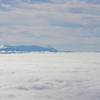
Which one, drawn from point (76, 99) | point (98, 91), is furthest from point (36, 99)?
point (98, 91)

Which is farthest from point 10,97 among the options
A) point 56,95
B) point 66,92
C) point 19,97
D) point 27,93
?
point 66,92

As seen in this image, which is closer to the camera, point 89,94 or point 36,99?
point 36,99

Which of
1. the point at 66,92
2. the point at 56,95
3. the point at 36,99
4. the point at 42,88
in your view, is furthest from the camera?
the point at 42,88

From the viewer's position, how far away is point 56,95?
517 cm

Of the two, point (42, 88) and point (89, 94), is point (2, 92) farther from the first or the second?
point (89, 94)

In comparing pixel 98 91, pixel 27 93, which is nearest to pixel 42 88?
pixel 27 93

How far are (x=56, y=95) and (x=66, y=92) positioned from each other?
47 centimetres

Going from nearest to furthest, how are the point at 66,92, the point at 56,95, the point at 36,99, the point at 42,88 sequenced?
the point at 36,99
the point at 56,95
the point at 66,92
the point at 42,88

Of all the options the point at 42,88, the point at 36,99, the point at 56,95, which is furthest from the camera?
the point at 42,88

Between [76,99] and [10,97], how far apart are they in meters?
1.83

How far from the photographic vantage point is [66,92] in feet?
18.1

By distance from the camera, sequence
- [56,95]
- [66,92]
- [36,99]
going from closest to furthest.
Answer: [36,99] < [56,95] < [66,92]

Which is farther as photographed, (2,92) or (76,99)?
(2,92)

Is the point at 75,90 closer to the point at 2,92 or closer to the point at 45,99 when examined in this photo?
the point at 45,99
